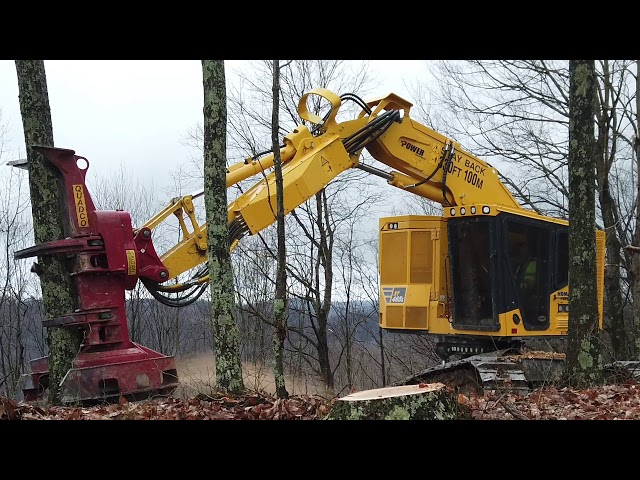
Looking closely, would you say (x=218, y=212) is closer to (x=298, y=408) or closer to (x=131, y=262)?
(x=131, y=262)

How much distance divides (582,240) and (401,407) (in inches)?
154

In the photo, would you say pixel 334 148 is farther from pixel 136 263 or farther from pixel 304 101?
pixel 136 263

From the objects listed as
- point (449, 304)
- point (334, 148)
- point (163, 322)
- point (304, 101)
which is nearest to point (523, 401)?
point (449, 304)

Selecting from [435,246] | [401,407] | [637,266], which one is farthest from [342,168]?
[637,266]

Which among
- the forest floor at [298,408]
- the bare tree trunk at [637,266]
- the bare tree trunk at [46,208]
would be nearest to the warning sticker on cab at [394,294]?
the forest floor at [298,408]

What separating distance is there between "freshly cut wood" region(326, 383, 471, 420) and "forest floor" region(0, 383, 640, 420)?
1.65 feet

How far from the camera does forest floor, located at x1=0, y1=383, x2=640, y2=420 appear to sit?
5.80 meters

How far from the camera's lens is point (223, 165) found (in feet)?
25.2

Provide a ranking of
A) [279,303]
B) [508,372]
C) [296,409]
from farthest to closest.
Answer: [508,372]
[279,303]
[296,409]

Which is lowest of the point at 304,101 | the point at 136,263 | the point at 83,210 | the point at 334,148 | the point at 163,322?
the point at 163,322

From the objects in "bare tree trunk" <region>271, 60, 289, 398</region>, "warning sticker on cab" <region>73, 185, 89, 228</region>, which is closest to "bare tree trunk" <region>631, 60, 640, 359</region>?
"bare tree trunk" <region>271, 60, 289, 398</region>

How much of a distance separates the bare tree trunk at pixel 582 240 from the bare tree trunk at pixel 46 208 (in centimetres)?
586

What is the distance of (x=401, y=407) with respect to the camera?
506 centimetres

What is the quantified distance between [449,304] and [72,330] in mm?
5575
